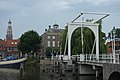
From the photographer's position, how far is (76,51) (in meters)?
51.1

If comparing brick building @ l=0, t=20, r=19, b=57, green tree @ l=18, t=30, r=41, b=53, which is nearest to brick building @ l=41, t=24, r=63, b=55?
brick building @ l=0, t=20, r=19, b=57

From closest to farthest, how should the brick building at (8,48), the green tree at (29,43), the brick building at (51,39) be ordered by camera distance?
the green tree at (29,43) < the brick building at (51,39) < the brick building at (8,48)

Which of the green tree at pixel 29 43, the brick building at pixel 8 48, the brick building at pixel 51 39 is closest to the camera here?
the green tree at pixel 29 43

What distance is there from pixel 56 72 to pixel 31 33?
44.4m

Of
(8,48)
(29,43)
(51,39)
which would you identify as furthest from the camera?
(8,48)

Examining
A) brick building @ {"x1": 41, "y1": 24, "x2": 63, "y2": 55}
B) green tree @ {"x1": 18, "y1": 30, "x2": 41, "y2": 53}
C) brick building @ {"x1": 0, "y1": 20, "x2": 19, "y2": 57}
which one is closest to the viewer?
green tree @ {"x1": 18, "y1": 30, "x2": 41, "y2": 53}

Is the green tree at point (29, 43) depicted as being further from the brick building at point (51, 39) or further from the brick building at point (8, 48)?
the brick building at point (8, 48)

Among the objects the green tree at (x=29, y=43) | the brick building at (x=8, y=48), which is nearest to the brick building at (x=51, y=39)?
the brick building at (x=8, y=48)

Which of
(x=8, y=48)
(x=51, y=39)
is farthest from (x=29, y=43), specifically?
(x=8, y=48)

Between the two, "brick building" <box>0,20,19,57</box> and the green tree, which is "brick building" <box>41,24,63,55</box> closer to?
"brick building" <box>0,20,19,57</box>

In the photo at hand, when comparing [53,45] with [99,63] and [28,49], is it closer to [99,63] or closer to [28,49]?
[28,49]

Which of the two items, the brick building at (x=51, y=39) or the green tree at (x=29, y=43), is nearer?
the green tree at (x=29, y=43)

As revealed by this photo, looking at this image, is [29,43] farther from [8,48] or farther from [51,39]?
[8,48]

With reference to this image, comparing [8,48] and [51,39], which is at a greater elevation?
[51,39]
